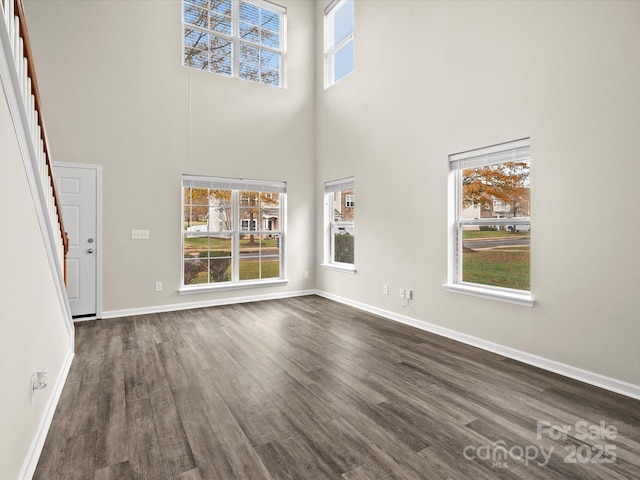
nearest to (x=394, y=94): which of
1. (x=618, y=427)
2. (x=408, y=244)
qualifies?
(x=408, y=244)

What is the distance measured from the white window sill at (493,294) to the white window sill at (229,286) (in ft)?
9.56

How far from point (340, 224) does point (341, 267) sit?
713mm

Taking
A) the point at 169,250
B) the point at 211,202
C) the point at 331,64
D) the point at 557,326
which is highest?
the point at 331,64

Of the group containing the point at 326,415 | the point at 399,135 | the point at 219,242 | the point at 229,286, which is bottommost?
the point at 326,415

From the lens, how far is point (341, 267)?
5531mm

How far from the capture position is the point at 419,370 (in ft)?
9.57

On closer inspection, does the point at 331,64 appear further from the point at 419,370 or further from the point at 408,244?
the point at 419,370

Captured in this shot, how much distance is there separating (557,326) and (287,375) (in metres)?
2.27

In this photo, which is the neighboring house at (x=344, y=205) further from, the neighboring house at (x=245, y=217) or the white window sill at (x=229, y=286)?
the white window sill at (x=229, y=286)

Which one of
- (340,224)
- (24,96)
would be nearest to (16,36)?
(24,96)

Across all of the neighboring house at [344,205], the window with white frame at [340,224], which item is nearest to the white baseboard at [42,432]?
the window with white frame at [340,224]

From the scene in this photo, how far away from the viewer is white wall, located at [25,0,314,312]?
433 cm

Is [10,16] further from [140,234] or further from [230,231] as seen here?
[230,231]

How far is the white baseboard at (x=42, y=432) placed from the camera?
163cm
